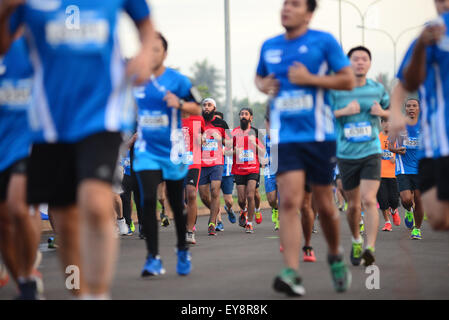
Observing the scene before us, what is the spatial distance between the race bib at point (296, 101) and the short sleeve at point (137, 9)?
7.49 feet

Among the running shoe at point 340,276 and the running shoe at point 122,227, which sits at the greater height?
the running shoe at point 340,276

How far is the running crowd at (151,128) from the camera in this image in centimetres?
414

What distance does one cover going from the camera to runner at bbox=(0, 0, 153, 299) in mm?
4008

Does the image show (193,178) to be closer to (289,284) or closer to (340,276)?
(340,276)

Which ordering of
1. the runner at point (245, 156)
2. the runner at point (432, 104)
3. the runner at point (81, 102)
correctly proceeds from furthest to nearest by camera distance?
the runner at point (245, 156), the runner at point (432, 104), the runner at point (81, 102)

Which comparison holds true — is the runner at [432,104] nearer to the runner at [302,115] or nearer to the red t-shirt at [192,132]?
the runner at [302,115]

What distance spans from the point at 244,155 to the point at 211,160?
1.38 meters

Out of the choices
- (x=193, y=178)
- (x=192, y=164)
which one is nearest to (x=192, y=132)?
(x=192, y=164)

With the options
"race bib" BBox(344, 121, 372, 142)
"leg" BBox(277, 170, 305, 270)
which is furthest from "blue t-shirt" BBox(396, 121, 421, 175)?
"leg" BBox(277, 170, 305, 270)

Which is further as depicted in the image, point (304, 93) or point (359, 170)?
point (359, 170)

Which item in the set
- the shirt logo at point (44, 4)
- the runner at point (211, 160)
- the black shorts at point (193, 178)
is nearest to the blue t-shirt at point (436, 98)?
the shirt logo at point (44, 4)

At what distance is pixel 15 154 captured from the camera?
5891mm

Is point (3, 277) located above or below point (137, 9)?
below
